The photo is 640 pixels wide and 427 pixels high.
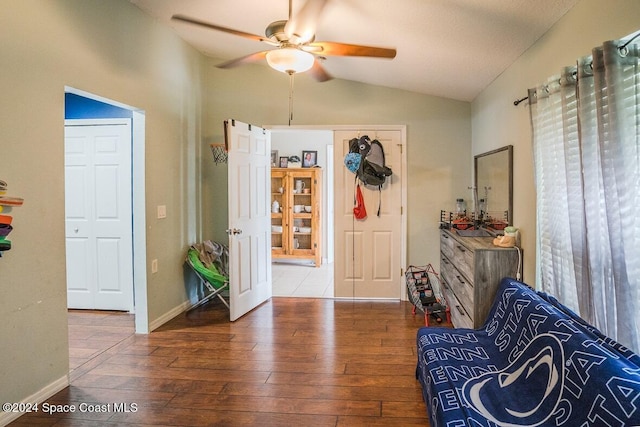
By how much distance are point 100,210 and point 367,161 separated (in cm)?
286

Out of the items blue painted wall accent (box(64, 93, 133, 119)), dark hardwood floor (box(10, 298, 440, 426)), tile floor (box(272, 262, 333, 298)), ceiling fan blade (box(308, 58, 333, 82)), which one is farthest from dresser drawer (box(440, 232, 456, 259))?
blue painted wall accent (box(64, 93, 133, 119))

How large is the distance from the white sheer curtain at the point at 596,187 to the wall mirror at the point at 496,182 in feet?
2.53

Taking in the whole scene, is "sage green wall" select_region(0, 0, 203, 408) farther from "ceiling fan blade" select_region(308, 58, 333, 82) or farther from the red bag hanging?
the red bag hanging

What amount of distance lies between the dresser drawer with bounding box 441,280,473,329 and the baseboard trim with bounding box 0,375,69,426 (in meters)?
2.81

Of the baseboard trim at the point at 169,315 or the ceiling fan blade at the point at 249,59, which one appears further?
the baseboard trim at the point at 169,315

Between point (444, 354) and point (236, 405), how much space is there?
1.27 metres

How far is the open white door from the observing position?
4090 mm

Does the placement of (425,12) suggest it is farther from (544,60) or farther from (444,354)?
(444,354)

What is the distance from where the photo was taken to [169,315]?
164 inches

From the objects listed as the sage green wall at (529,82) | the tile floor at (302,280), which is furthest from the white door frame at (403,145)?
the tile floor at (302,280)

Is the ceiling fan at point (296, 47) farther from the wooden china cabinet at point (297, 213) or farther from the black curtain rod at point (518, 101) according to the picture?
the wooden china cabinet at point (297, 213)

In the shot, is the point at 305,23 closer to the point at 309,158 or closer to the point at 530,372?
the point at 530,372

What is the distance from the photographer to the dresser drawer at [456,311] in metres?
3.22

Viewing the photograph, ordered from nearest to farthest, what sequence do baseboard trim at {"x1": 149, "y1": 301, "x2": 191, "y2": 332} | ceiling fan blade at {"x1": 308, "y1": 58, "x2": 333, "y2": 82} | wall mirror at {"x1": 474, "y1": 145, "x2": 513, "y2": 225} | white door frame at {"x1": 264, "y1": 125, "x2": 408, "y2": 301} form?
1. ceiling fan blade at {"x1": 308, "y1": 58, "x2": 333, "y2": 82}
2. wall mirror at {"x1": 474, "y1": 145, "x2": 513, "y2": 225}
3. baseboard trim at {"x1": 149, "y1": 301, "x2": 191, "y2": 332}
4. white door frame at {"x1": 264, "y1": 125, "x2": 408, "y2": 301}
